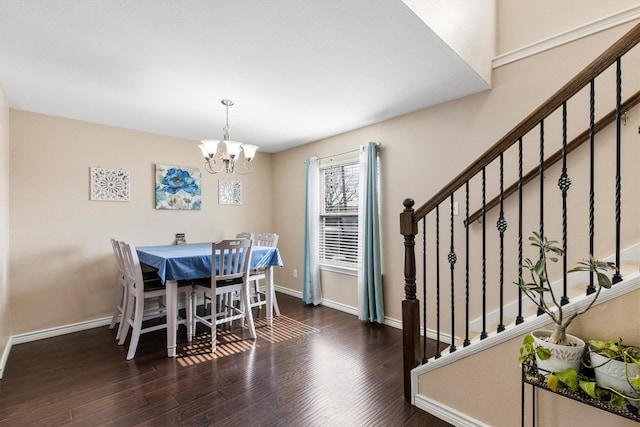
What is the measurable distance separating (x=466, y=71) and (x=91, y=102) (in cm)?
339

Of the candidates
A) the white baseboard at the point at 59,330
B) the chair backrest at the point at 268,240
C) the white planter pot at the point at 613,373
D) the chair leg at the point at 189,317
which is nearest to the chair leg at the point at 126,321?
the chair leg at the point at 189,317

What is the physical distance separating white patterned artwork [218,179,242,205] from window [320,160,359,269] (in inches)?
53.2

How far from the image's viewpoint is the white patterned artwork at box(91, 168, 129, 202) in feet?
11.4

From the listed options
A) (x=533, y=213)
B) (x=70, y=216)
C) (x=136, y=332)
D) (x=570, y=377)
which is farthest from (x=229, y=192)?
(x=570, y=377)

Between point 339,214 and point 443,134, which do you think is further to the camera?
point 339,214

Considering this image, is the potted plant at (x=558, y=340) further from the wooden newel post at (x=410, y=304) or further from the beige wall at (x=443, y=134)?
the beige wall at (x=443, y=134)

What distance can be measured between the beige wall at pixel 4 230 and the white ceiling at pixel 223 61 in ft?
0.85

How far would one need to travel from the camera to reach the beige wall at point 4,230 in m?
2.60

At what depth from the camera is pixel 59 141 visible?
130 inches

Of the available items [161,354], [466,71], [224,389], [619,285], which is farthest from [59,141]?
[619,285]

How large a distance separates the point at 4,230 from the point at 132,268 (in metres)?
1.21

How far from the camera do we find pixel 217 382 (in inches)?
89.4

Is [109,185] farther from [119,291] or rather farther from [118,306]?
[118,306]

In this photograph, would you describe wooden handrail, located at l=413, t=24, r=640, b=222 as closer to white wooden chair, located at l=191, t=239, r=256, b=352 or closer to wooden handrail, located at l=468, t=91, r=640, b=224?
wooden handrail, located at l=468, t=91, r=640, b=224
